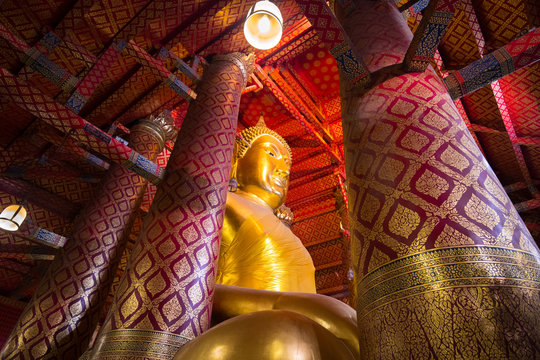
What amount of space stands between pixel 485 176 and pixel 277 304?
1.17 m

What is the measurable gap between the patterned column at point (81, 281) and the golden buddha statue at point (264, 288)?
110cm

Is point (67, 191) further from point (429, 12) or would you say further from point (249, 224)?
point (429, 12)

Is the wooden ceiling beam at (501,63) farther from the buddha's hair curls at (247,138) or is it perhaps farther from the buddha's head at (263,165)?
the buddha's hair curls at (247,138)

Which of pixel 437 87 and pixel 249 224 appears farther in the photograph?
pixel 249 224

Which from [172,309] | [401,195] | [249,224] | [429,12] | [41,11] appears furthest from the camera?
[41,11]

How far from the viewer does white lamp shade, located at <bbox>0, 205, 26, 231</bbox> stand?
3.36m

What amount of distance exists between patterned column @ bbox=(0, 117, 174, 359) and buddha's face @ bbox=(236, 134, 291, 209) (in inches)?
47.8

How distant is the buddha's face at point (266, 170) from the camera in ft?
10.6

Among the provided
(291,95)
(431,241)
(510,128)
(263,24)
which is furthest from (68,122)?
(510,128)

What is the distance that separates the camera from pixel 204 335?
833 mm

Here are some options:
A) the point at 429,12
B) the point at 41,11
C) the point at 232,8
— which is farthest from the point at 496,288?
the point at 41,11

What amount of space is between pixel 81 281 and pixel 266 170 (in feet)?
6.26

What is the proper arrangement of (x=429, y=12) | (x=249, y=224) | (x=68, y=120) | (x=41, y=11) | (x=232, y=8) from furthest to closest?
1. (x=232, y=8)
2. (x=41, y=11)
3. (x=249, y=224)
4. (x=68, y=120)
5. (x=429, y=12)

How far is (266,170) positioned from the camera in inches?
132
